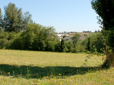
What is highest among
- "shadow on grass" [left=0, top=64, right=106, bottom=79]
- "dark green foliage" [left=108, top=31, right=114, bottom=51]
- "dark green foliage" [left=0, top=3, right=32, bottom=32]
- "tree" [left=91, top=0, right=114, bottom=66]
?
"dark green foliage" [left=0, top=3, right=32, bottom=32]

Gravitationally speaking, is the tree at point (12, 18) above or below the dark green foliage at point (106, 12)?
above

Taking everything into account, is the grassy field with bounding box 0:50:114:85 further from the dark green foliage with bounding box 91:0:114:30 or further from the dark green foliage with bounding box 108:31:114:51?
the dark green foliage with bounding box 91:0:114:30

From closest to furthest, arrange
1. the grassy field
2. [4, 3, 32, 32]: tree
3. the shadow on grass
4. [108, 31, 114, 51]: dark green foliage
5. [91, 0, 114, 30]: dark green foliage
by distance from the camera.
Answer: the grassy field, the shadow on grass, [91, 0, 114, 30]: dark green foliage, [108, 31, 114, 51]: dark green foliage, [4, 3, 32, 32]: tree

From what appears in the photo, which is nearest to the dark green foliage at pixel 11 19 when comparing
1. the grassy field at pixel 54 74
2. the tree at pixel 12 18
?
the tree at pixel 12 18

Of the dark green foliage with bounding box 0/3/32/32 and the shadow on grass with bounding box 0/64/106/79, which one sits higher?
the dark green foliage with bounding box 0/3/32/32

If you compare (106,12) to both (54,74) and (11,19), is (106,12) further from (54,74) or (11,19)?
(11,19)

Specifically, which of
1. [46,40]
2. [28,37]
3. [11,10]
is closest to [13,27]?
[11,10]

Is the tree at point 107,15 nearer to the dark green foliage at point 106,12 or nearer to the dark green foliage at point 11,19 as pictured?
the dark green foliage at point 106,12

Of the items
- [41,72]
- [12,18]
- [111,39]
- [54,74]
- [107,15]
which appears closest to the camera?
[54,74]

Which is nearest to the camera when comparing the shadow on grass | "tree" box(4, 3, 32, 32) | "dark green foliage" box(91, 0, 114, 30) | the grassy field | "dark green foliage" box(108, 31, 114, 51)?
the grassy field

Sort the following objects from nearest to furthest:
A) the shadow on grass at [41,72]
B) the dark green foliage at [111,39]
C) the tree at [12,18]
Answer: the shadow on grass at [41,72]
the dark green foliage at [111,39]
the tree at [12,18]

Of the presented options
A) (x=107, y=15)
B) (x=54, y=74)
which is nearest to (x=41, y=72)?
(x=54, y=74)

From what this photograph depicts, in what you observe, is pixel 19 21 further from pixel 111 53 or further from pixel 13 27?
pixel 111 53

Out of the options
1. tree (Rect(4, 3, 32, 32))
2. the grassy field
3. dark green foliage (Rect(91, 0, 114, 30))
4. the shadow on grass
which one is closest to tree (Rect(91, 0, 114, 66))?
dark green foliage (Rect(91, 0, 114, 30))
